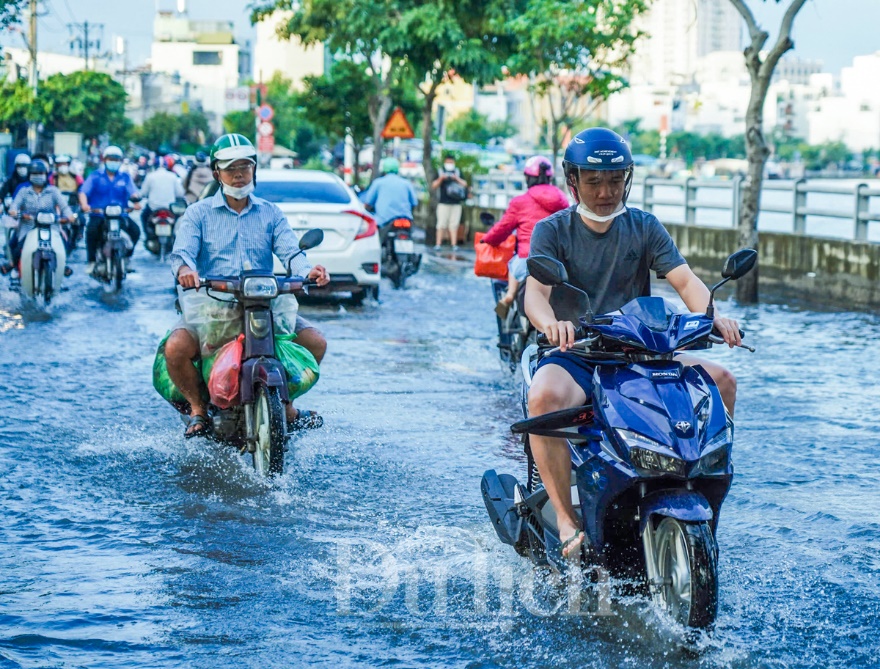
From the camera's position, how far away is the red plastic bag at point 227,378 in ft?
23.8

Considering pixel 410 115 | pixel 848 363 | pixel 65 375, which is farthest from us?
pixel 410 115

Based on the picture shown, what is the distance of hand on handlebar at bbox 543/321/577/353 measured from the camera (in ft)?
15.6

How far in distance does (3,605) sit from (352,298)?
1222cm

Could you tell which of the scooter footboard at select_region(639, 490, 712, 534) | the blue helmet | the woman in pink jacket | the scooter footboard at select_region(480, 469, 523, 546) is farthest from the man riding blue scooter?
the scooter footboard at select_region(639, 490, 712, 534)

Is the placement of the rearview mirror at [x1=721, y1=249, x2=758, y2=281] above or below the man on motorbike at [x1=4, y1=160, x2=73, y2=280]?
above

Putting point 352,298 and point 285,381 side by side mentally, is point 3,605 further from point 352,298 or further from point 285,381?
point 352,298

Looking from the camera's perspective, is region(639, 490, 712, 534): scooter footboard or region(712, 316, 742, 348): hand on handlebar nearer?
region(639, 490, 712, 534): scooter footboard

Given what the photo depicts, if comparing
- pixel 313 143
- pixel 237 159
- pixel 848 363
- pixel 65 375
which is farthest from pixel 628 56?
pixel 313 143

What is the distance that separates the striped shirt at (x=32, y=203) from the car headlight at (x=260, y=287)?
9.73 meters

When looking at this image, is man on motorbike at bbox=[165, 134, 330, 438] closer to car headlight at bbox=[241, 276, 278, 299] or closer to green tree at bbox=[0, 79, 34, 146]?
car headlight at bbox=[241, 276, 278, 299]

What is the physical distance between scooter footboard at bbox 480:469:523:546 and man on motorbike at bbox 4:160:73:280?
11.5 m

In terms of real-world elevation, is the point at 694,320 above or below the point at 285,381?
above

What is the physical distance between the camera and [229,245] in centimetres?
770

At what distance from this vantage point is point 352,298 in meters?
17.2
